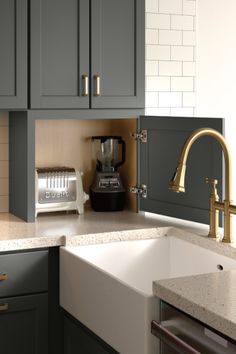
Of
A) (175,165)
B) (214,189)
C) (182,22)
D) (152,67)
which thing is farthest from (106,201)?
(182,22)

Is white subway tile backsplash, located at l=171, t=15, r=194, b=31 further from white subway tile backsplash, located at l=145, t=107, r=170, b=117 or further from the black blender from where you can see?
the black blender

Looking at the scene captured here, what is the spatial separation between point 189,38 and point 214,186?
1.18 m

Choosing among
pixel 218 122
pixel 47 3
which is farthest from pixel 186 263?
pixel 47 3

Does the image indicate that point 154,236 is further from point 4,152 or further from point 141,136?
point 4,152

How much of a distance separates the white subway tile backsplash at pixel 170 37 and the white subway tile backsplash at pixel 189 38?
3cm

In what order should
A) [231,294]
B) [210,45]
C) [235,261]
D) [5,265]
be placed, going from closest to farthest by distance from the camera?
[231,294] → [235,261] → [5,265] → [210,45]

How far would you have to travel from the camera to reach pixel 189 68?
4.11m

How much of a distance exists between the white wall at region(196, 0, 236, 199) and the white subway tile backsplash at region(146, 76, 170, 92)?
206mm

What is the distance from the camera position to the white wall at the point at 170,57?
4.00m

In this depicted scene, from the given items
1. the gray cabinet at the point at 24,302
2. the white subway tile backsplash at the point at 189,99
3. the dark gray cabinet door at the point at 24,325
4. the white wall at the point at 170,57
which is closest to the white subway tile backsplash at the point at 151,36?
the white wall at the point at 170,57

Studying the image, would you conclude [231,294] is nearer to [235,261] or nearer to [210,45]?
[235,261]

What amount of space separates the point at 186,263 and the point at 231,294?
1.04m

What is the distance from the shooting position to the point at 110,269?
3.41m

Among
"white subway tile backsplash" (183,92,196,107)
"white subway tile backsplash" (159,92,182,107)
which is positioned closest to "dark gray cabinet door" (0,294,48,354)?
"white subway tile backsplash" (159,92,182,107)
